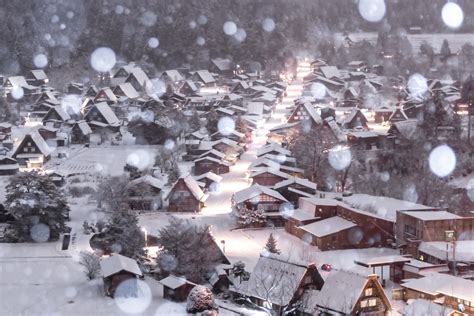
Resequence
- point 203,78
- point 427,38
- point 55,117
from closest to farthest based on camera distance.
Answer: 1. point 55,117
2. point 203,78
3. point 427,38

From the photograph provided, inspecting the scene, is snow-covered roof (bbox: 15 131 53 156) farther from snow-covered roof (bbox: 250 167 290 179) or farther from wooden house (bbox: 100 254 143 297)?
wooden house (bbox: 100 254 143 297)

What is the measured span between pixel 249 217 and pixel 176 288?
12.7 feet

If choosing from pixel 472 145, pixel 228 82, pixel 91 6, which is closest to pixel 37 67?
pixel 91 6

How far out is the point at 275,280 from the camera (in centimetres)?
896

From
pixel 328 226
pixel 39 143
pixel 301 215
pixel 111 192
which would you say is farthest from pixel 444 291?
pixel 39 143

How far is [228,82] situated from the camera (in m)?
31.6

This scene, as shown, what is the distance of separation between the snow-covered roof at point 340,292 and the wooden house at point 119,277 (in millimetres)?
2481

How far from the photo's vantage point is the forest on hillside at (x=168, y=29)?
36.3m

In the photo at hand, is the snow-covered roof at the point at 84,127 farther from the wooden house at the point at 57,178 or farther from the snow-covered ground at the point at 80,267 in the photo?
the wooden house at the point at 57,178

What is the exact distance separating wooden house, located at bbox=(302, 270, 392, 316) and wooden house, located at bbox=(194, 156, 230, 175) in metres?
8.42

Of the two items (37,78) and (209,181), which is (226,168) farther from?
(37,78)

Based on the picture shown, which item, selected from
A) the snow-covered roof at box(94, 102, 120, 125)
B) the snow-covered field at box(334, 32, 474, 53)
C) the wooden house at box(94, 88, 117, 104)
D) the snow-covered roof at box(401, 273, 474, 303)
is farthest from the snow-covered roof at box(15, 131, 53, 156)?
the snow-covered field at box(334, 32, 474, 53)

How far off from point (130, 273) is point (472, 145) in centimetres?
1206

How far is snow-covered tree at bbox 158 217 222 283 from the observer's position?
390 inches
